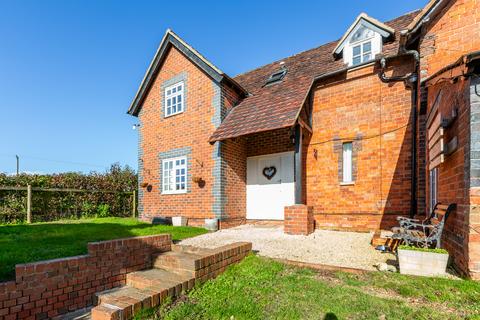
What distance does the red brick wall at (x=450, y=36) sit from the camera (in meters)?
6.16

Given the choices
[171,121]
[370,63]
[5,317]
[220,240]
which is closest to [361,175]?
[370,63]

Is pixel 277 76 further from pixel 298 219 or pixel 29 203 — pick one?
pixel 29 203

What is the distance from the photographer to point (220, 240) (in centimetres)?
732

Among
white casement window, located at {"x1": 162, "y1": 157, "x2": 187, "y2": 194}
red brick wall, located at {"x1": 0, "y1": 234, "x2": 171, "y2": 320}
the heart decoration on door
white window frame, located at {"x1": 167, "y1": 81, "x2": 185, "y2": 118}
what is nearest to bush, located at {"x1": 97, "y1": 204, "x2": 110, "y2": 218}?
white casement window, located at {"x1": 162, "y1": 157, "x2": 187, "y2": 194}

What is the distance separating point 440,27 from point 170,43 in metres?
9.74

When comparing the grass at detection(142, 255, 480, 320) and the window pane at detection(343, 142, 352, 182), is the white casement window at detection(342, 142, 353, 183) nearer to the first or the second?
the window pane at detection(343, 142, 352, 182)

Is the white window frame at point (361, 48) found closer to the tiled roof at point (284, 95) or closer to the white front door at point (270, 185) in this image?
the tiled roof at point (284, 95)

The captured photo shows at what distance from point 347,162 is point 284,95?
3199mm

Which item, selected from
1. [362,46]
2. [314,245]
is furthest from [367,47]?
[314,245]

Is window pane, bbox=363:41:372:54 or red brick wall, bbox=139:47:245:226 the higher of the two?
window pane, bbox=363:41:372:54

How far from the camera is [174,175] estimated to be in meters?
11.2

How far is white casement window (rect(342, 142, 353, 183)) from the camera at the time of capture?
28.6 feet

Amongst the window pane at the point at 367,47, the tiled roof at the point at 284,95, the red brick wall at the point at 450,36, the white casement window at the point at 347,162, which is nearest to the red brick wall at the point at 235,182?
the tiled roof at the point at 284,95

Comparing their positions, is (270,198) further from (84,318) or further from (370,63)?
(84,318)
